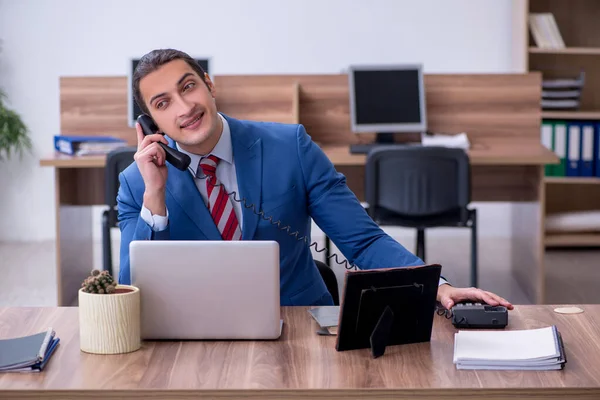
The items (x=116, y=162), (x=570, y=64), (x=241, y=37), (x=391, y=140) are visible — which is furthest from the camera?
(x=241, y=37)

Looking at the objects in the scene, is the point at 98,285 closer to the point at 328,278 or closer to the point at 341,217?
the point at 341,217

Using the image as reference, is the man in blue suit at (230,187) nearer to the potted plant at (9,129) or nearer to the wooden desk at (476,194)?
the wooden desk at (476,194)

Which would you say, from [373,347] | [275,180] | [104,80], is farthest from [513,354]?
[104,80]

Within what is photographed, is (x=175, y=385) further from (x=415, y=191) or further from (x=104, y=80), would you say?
(x=104, y=80)

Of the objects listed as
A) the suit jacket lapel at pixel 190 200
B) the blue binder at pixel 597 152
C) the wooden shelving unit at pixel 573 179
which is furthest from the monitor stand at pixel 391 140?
the suit jacket lapel at pixel 190 200

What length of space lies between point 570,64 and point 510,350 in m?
4.46

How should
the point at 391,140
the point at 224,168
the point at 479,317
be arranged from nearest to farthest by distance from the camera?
the point at 479,317, the point at 224,168, the point at 391,140

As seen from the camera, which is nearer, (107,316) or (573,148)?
(107,316)

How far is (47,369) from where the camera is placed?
57.9 inches

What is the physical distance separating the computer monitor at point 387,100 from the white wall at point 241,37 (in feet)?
4.20

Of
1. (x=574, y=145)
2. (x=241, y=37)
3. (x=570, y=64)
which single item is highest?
(x=241, y=37)

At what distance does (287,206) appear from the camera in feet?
6.85

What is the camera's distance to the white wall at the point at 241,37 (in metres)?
5.75

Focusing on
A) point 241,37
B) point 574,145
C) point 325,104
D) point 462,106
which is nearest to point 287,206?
point 325,104
